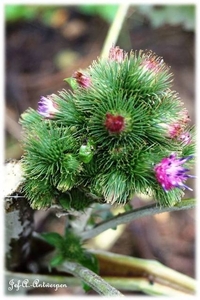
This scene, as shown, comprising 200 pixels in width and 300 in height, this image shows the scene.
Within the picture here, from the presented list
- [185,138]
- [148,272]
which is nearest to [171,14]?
[148,272]

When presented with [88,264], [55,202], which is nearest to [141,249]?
[88,264]

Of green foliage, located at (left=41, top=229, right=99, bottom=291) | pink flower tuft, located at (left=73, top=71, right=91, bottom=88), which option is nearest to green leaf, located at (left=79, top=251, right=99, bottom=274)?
green foliage, located at (left=41, top=229, right=99, bottom=291)

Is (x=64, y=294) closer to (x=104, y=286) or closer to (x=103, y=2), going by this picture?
(x=104, y=286)

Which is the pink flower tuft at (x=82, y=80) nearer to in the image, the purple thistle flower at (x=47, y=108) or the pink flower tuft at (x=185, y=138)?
the purple thistle flower at (x=47, y=108)

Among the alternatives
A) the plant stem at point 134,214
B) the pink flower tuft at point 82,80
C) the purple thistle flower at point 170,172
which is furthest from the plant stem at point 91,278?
the pink flower tuft at point 82,80

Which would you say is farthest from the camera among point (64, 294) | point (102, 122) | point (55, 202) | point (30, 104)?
point (30, 104)

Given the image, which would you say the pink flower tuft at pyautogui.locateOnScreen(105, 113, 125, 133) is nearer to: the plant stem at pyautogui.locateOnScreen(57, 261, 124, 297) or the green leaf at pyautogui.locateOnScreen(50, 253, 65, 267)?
the plant stem at pyautogui.locateOnScreen(57, 261, 124, 297)

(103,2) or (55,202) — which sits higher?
(103,2)

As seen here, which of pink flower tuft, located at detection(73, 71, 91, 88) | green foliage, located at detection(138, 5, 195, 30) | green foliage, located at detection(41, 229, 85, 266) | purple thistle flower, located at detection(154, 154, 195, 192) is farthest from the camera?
green foliage, located at detection(138, 5, 195, 30)

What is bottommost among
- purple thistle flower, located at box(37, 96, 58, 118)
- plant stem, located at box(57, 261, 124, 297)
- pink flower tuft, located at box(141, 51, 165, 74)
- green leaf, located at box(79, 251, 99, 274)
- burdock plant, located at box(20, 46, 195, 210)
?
plant stem, located at box(57, 261, 124, 297)
